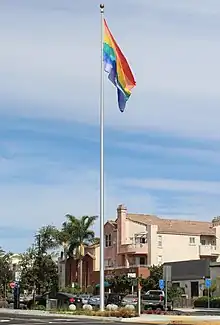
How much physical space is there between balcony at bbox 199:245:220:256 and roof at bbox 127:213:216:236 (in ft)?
7.40

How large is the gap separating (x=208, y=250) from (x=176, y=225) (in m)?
6.35

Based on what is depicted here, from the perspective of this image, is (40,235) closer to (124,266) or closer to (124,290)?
(124,290)

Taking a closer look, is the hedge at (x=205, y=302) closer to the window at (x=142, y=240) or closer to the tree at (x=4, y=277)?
the tree at (x=4, y=277)

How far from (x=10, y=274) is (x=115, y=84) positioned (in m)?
46.2

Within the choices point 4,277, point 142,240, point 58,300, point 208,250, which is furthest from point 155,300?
point 208,250

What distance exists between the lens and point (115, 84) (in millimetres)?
36156

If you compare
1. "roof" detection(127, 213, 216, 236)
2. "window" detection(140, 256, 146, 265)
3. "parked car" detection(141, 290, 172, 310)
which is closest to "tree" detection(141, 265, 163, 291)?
"window" detection(140, 256, 146, 265)

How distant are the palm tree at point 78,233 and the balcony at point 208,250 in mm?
15479

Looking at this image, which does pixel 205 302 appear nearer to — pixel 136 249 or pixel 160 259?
pixel 160 259

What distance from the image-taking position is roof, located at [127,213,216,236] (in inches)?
3674

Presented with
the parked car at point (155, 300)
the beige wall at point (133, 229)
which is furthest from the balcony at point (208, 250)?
the parked car at point (155, 300)

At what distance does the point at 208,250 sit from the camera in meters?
92.1

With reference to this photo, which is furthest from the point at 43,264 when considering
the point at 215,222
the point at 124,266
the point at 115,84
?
the point at 215,222

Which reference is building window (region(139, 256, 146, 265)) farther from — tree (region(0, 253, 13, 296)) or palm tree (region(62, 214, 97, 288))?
tree (region(0, 253, 13, 296))
